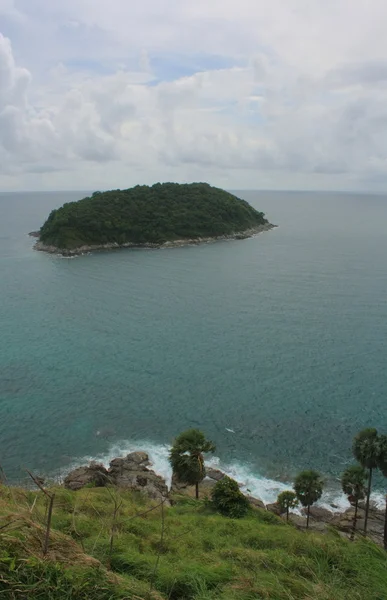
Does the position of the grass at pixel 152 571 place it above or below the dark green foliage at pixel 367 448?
above

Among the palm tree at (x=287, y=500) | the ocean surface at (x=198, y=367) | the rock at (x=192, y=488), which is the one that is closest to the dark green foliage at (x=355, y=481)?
the palm tree at (x=287, y=500)

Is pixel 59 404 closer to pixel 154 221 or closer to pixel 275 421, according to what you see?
pixel 275 421

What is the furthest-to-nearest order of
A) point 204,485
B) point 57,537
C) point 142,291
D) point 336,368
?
1. point 142,291
2. point 336,368
3. point 204,485
4. point 57,537

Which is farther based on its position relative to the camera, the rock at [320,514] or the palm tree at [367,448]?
the rock at [320,514]

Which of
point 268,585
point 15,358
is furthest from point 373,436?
point 15,358

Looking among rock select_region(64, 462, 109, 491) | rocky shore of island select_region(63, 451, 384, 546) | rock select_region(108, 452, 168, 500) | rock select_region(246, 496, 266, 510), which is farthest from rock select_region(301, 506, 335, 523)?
rock select_region(64, 462, 109, 491)

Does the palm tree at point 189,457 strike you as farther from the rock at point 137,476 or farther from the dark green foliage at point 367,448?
the dark green foliage at point 367,448

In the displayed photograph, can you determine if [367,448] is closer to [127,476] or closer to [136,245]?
[127,476]
